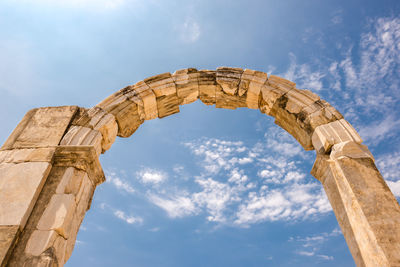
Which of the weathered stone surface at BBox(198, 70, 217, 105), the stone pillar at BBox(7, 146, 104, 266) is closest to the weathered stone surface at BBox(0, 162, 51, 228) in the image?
the stone pillar at BBox(7, 146, 104, 266)

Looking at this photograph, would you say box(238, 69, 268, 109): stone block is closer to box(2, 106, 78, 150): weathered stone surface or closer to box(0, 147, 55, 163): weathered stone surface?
box(2, 106, 78, 150): weathered stone surface

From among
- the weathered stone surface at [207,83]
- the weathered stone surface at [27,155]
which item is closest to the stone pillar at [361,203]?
the weathered stone surface at [207,83]

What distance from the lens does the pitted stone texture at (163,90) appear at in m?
5.07

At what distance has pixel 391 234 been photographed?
2.62m

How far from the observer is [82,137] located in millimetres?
3900

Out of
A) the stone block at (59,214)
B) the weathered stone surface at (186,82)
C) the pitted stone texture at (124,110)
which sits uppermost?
the weathered stone surface at (186,82)

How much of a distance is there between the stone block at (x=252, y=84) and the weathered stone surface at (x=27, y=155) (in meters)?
3.67

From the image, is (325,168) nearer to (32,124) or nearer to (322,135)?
(322,135)

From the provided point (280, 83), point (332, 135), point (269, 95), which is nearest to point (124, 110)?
point (269, 95)

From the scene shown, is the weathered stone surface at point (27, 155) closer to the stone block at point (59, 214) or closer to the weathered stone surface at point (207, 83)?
the stone block at point (59, 214)

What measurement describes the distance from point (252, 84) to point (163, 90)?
1.87 metres

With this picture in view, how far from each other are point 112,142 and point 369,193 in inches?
162

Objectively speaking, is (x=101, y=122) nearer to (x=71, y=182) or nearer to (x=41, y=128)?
(x=41, y=128)

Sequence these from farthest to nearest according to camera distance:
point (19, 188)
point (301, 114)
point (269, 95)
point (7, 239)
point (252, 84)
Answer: point (252, 84), point (269, 95), point (301, 114), point (19, 188), point (7, 239)
